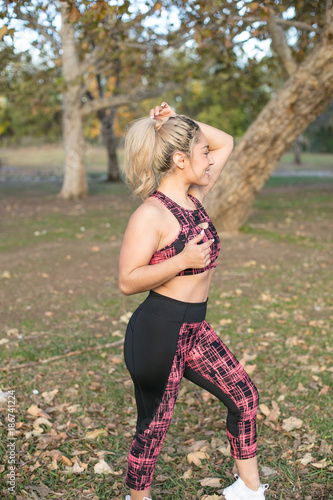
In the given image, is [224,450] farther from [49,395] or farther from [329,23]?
[329,23]

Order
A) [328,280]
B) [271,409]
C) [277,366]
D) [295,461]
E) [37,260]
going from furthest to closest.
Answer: [37,260], [328,280], [277,366], [271,409], [295,461]

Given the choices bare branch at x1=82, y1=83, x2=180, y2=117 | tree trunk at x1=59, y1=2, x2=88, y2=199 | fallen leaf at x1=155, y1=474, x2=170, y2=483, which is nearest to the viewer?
fallen leaf at x1=155, y1=474, x2=170, y2=483

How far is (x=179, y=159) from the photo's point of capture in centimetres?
258

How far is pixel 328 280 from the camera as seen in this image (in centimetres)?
771

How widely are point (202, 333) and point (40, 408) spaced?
81.9 inches

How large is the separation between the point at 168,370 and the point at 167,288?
0.40 metres

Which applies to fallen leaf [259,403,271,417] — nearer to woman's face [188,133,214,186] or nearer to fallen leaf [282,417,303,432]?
fallen leaf [282,417,303,432]

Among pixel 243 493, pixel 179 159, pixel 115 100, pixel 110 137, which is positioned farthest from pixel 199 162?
pixel 110 137

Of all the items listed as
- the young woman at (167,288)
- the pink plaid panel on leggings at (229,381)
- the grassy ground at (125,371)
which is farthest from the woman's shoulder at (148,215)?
the grassy ground at (125,371)

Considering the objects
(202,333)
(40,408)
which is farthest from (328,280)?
(202,333)

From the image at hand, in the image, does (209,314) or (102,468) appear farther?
(209,314)

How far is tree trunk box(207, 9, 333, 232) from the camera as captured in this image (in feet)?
30.8

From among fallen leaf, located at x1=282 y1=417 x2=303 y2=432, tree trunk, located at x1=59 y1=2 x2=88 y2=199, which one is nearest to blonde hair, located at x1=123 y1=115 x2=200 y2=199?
fallen leaf, located at x1=282 y1=417 x2=303 y2=432

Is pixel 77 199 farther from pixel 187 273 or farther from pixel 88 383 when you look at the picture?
pixel 187 273
